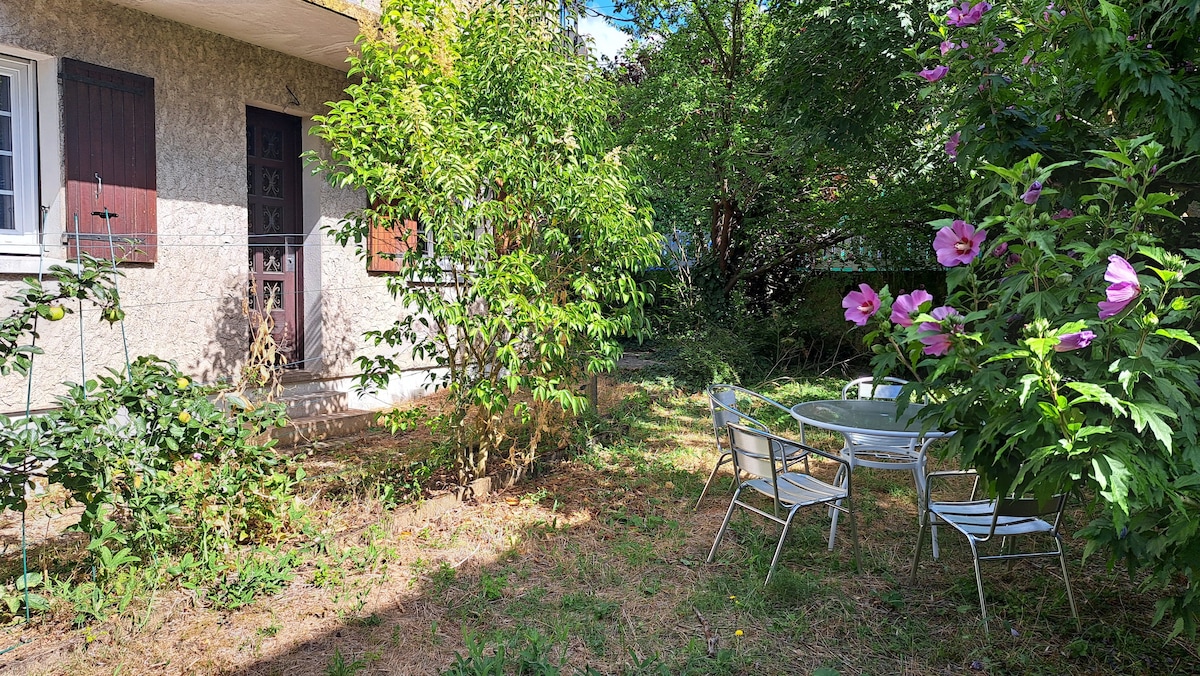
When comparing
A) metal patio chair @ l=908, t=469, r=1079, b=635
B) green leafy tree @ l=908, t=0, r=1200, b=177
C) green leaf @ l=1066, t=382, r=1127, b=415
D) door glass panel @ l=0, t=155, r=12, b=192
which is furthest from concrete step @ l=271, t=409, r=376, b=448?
green leaf @ l=1066, t=382, r=1127, b=415

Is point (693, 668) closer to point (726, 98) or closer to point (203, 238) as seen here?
point (203, 238)

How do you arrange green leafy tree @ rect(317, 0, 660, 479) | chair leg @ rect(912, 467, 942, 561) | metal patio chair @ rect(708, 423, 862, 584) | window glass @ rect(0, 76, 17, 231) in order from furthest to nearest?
window glass @ rect(0, 76, 17, 231) → green leafy tree @ rect(317, 0, 660, 479) → chair leg @ rect(912, 467, 942, 561) → metal patio chair @ rect(708, 423, 862, 584)

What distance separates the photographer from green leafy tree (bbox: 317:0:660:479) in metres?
4.40

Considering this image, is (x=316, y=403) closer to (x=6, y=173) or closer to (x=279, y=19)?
(x=6, y=173)

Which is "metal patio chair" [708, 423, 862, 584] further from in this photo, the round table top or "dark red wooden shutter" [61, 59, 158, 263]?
"dark red wooden shutter" [61, 59, 158, 263]

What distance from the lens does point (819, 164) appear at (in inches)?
373

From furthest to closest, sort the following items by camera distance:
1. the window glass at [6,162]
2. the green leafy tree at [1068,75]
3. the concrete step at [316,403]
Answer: the concrete step at [316,403]
the window glass at [6,162]
the green leafy tree at [1068,75]

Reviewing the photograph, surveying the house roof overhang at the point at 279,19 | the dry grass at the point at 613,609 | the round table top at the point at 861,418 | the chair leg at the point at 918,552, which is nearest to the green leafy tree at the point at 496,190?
the house roof overhang at the point at 279,19

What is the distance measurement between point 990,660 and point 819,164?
7.37m

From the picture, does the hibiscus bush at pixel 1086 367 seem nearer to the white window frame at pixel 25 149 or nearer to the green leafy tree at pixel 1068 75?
the green leafy tree at pixel 1068 75

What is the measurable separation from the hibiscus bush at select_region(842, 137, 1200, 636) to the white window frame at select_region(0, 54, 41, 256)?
5.54 metres

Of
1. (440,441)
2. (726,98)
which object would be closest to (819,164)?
(726,98)

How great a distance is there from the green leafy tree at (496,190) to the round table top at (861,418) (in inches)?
52.7

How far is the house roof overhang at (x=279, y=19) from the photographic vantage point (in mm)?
5512
